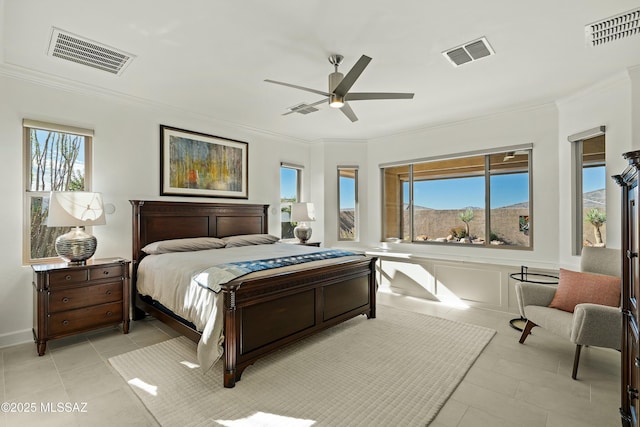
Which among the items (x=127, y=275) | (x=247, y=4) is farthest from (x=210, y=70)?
(x=127, y=275)

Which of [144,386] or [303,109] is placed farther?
[303,109]

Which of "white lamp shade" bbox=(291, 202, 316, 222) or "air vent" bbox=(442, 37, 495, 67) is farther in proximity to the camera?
"white lamp shade" bbox=(291, 202, 316, 222)

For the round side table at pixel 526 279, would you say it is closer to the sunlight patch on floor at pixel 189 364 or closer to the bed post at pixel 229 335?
the bed post at pixel 229 335

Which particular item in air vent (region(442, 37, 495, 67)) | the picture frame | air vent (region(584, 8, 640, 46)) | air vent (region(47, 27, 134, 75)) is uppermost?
air vent (region(47, 27, 134, 75))

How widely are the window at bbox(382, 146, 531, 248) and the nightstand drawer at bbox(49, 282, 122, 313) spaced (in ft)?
14.2

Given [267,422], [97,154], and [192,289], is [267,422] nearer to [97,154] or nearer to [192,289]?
[192,289]

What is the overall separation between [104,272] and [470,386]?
357 cm

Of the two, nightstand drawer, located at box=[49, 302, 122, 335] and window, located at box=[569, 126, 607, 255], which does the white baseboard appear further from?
window, located at box=[569, 126, 607, 255]

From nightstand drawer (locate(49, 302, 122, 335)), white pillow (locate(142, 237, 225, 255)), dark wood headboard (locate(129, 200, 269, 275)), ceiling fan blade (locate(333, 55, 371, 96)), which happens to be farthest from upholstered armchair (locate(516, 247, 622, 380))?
nightstand drawer (locate(49, 302, 122, 335))

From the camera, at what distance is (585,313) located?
2348 millimetres

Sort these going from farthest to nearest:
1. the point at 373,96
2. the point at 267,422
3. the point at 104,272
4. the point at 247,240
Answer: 1. the point at 247,240
2. the point at 104,272
3. the point at 373,96
4. the point at 267,422

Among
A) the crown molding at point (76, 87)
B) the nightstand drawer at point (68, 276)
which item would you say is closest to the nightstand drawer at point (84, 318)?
the nightstand drawer at point (68, 276)

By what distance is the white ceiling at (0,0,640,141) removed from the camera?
7.22 ft

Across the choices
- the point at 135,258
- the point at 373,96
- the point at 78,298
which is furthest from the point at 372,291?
the point at 78,298
